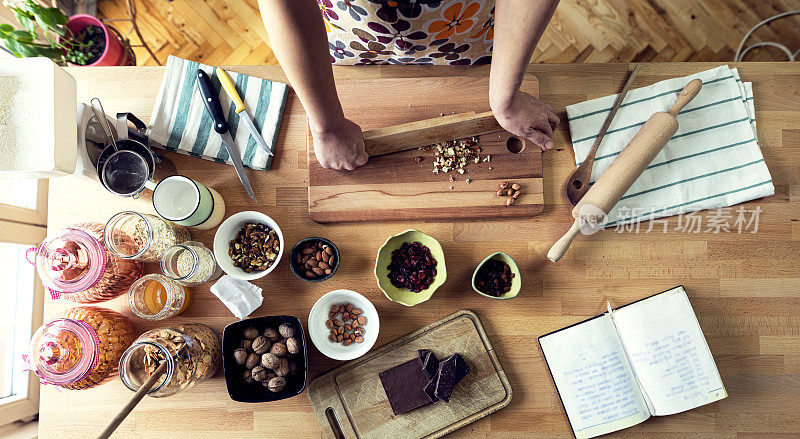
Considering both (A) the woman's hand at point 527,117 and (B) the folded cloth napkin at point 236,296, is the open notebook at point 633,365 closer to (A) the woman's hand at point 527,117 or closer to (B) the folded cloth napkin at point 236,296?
(A) the woman's hand at point 527,117

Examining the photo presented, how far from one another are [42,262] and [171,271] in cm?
24

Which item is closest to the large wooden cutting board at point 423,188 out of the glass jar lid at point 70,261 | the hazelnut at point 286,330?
the hazelnut at point 286,330

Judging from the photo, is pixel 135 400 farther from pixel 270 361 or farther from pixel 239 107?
pixel 239 107

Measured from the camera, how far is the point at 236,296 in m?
1.05

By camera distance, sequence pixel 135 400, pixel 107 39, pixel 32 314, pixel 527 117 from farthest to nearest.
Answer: pixel 107 39 < pixel 32 314 < pixel 527 117 < pixel 135 400

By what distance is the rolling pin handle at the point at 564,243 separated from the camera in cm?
102

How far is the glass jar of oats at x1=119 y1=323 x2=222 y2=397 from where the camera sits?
0.88m

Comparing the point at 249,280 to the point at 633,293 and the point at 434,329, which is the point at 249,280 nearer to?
the point at 434,329

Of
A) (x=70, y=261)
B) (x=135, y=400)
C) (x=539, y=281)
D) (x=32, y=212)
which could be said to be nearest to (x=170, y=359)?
(x=135, y=400)

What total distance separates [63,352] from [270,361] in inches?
15.8

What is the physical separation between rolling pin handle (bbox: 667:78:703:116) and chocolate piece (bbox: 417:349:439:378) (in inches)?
31.4

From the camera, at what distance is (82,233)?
943 millimetres

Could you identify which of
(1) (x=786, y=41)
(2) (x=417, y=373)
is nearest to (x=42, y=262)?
(2) (x=417, y=373)

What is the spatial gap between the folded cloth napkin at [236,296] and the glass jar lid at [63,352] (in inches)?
10.1
